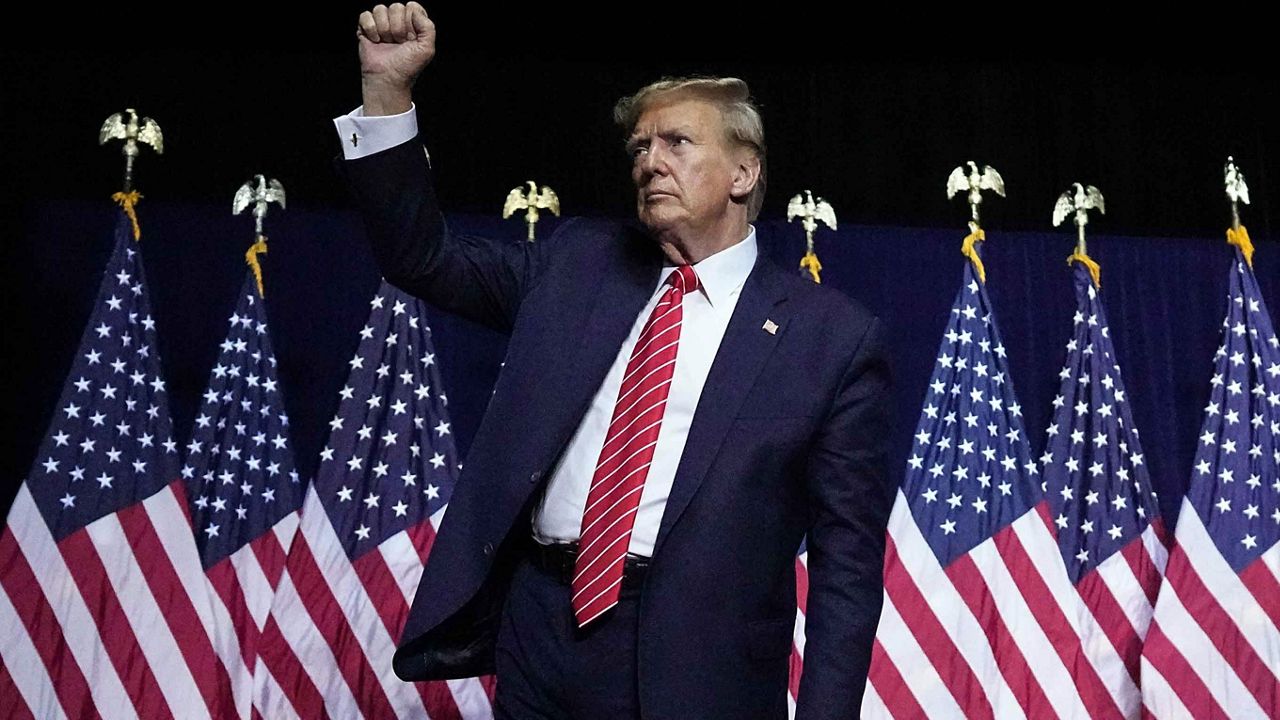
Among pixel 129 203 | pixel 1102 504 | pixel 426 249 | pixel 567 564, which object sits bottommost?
pixel 1102 504

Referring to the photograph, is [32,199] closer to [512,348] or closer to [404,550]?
[404,550]

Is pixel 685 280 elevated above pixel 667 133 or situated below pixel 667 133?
below

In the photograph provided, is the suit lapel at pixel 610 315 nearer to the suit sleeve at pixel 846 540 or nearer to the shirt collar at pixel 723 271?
the shirt collar at pixel 723 271

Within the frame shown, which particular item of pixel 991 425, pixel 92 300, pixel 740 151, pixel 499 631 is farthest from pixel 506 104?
pixel 499 631

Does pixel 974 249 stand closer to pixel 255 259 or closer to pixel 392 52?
pixel 255 259

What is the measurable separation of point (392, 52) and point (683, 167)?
1.41 feet

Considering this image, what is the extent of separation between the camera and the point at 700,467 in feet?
5.57

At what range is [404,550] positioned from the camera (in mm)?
3764

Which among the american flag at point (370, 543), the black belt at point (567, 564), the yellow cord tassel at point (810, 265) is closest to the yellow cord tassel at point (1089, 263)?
the yellow cord tassel at point (810, 265)

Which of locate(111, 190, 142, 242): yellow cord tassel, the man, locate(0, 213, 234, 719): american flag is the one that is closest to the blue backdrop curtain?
locate(111, 190, 142, 242): yellow cord tassel

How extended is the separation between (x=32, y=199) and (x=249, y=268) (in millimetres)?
655

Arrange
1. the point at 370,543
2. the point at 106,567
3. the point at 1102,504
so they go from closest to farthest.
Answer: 1. the point at 106,567
2. the point at 370,543
3. the point at 1102,504

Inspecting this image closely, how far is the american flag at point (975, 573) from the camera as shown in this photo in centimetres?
379

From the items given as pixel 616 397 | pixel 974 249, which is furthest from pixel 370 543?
pixel 616 397
